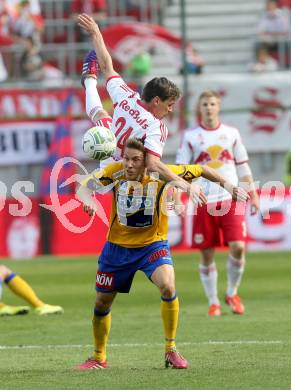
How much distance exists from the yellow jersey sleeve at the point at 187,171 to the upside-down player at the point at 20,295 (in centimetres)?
443

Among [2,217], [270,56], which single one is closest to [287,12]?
[270,56]

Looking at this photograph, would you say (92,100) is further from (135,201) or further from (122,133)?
(135,201)

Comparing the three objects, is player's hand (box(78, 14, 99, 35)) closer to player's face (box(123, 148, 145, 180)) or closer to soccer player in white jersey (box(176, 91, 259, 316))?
player's face (box(123, 148, 145, 180))

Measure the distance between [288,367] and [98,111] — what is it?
268cm

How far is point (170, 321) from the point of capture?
28.7 feet

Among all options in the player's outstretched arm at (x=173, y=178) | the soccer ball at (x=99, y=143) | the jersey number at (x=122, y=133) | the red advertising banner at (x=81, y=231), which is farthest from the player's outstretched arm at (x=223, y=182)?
the red advertising banner at (x=81, y=231)

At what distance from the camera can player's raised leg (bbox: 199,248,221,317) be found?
41.9 ft

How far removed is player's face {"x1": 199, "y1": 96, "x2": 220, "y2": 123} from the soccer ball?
4.01 m

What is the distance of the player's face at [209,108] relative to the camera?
12.7m

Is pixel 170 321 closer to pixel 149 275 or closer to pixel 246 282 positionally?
pixel 149 275

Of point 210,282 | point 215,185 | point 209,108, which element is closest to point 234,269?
point 210,282

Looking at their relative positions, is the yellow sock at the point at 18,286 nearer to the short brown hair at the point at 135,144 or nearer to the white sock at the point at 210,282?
the white sock at the point at 210,282

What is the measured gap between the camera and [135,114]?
364 inches

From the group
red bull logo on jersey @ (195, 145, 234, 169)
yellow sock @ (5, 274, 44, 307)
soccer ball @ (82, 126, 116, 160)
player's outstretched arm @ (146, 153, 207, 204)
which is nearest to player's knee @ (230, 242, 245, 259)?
red bull logo on jersey @ (195, 145, 234, 169)
